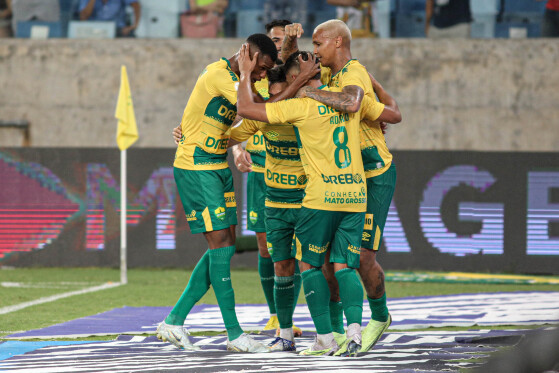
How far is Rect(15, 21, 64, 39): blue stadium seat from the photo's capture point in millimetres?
15453

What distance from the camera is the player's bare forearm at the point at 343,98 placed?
4938mm

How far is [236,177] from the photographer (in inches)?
493

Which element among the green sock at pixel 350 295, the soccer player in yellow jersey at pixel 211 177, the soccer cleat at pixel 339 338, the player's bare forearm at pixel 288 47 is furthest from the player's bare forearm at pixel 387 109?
the soccer cleat at pixel 339 338

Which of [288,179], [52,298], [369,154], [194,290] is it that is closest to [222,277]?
[194,290]

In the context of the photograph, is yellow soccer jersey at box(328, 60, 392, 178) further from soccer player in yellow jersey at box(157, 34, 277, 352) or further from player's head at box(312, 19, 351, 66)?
soccer player in yellow jersey at box(157, 34, 277, 352)

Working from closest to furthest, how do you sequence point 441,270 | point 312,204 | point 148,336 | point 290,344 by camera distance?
point 312,204, point 290,344, point 148,336, point 441,270

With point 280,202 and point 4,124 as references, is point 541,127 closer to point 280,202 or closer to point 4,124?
point 4,124

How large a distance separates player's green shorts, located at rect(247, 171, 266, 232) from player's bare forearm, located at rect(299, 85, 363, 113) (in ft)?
5.36

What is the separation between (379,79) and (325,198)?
1064 cm

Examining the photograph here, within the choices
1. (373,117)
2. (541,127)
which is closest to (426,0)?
(541,127)

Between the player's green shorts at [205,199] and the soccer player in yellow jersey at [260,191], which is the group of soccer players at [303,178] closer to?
the player's green shorts at [205,199]

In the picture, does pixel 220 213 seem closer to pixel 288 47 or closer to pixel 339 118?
pixel 339 118

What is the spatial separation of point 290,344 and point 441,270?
23.6 ft

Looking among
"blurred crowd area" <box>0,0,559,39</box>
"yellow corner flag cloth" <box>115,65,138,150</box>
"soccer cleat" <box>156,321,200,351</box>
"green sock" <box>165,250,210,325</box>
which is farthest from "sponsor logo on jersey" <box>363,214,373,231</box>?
"blurred crowd area" <box>0,0,559,39</box>
